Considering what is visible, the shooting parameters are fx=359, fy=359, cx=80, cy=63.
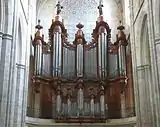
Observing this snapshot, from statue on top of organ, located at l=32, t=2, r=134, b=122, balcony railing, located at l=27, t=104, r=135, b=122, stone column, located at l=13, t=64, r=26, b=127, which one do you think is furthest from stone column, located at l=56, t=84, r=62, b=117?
stone column, located at l=13, t=64, r=26, b=127

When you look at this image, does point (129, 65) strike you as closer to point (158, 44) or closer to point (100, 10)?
point (100, 10)

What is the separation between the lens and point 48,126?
1925 cm

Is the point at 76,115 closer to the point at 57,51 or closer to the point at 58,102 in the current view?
the point at 58,102

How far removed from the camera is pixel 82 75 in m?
20.6

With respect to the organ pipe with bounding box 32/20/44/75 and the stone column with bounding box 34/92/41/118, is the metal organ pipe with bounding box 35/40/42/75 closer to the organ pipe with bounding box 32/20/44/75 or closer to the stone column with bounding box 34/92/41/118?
the organ pipe with bounding box 32/20/44/75

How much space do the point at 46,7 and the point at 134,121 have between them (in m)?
9.93

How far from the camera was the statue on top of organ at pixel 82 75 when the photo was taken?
1972cm

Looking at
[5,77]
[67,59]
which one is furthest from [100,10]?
[5,77]

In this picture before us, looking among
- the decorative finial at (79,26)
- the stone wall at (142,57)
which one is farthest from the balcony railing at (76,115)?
the decorative finial at (79,26)

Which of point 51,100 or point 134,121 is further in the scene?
point 51,100

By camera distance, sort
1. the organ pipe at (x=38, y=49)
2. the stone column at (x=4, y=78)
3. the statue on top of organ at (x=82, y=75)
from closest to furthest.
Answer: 1. the stone column at (x=4, y=78)
2. the statue on top of organ at (x=82, y=75)
3. the organ pipe at (x=38, y=49)

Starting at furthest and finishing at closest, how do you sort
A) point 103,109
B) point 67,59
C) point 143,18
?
1. point 67,59
2. point 103,109
3. point 143,18

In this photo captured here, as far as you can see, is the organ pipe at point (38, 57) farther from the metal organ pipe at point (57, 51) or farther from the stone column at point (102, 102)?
the stone column at point (102, 102)

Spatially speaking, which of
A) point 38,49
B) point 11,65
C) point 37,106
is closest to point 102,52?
point 38,49
